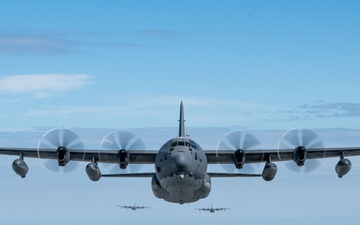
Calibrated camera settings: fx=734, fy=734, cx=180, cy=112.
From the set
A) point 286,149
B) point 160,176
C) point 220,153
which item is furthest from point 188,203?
point 286,149

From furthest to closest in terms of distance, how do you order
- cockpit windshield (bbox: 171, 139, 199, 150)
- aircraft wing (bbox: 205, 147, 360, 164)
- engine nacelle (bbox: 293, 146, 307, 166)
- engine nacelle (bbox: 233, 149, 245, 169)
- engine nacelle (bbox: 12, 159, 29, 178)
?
aircraft wing (bbox: 205, 147, 360, 164), engine nacelle (bbox: 233, 149, 245, 169), engine nacelle (bbox: 293, 146, 307, 166), engine nacelle (bbox: 12, 159, 29, 178), cockpit windshield (bbox: 171, 139, 199, 150)

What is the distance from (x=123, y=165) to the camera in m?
64.8

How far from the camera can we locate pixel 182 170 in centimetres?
5431

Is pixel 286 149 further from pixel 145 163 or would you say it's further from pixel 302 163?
pixel 145 163

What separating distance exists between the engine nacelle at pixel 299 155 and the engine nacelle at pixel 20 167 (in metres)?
23.0

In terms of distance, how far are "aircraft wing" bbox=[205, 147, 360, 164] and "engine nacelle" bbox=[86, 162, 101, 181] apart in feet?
32.3

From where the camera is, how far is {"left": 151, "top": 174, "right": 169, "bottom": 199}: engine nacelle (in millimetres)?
58741

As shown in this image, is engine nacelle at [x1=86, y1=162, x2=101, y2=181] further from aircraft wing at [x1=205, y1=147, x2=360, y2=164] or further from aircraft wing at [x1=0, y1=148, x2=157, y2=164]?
aircraft wing at [x1=205, y1=147, x2=360, y2=164]

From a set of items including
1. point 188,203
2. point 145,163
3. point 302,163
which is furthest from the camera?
point 145,163

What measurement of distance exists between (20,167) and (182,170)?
15243mm

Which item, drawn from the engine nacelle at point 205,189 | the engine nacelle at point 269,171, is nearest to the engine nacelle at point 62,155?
the engine nacelle at point 205,189

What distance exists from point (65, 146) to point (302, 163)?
67.8ft

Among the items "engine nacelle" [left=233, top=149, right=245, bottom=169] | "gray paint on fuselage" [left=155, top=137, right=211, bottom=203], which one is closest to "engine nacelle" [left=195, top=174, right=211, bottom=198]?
"gray paint on fuselage" [left=155, top=137, right=211, bottom=203]

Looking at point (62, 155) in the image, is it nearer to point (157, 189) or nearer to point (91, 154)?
point (91, 154)
